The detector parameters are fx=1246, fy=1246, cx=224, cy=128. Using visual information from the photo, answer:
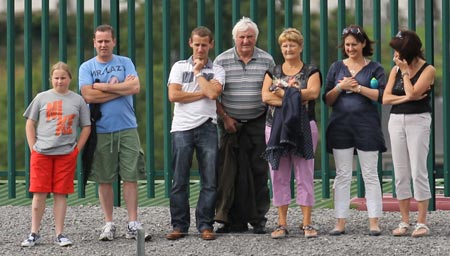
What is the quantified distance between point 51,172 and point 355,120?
2282 millimetres

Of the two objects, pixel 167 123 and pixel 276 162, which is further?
pixel 167 123

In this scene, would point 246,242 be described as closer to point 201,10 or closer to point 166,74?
point 166,74

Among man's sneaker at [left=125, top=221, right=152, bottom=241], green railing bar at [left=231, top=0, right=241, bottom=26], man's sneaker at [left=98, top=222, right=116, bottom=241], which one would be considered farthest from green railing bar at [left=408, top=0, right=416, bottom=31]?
man's sneaker at [left=98, top=222, right=116, bottom=241]

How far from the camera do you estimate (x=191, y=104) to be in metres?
9.23

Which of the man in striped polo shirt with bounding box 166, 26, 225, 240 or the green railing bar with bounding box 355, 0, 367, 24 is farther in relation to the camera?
the green railing bar with bounding box 355, 0, 367, 24

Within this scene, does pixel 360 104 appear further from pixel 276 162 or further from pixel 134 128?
pixel 134 128

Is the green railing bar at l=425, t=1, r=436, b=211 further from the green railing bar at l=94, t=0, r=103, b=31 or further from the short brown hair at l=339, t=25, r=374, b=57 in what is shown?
the green railing bar at l=94, t=0, r=103, b=31

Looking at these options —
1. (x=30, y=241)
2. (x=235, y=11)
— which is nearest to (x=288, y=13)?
(x=235, y=11)

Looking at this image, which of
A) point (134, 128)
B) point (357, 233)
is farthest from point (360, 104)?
point (134, 128)

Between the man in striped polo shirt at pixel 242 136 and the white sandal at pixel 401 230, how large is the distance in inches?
39.4

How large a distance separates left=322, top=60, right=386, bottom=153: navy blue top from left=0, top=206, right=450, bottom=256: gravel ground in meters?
0.70

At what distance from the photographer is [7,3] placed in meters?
11.4

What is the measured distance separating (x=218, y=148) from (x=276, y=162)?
0.49 metres

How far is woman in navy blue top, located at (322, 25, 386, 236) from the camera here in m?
9.26
